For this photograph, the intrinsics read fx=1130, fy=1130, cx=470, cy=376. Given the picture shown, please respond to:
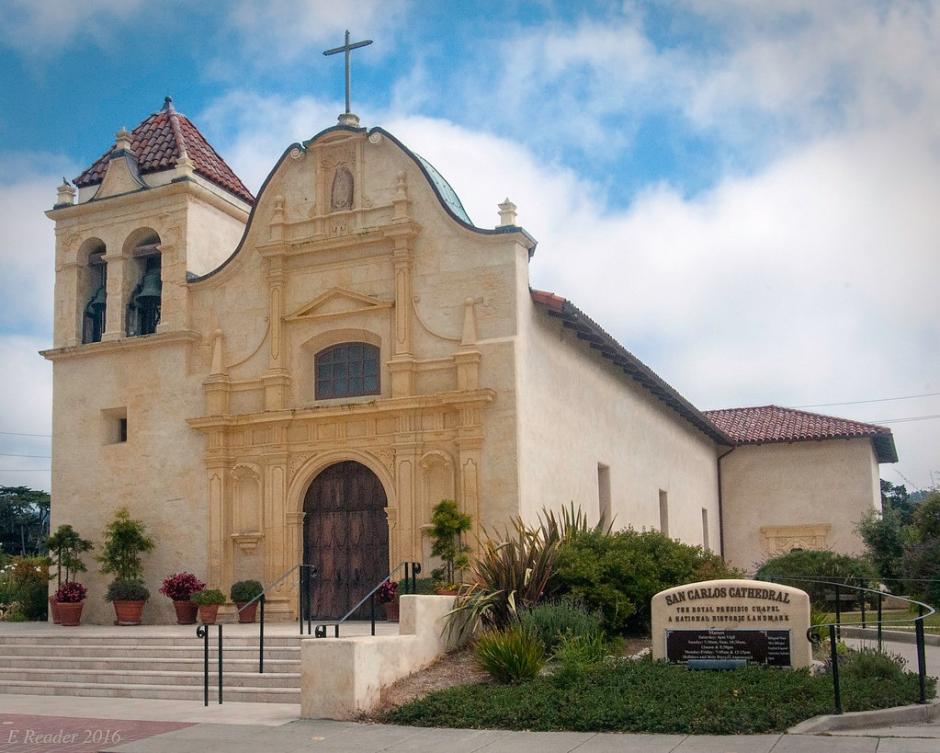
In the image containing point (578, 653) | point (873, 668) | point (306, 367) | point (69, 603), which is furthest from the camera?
point (306, 367)

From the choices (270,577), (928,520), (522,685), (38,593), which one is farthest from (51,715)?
(928,520)

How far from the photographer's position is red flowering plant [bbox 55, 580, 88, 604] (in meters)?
21.7

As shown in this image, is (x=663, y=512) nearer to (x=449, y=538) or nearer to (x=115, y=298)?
(x=449, y=538)

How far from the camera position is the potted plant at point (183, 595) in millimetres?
21047

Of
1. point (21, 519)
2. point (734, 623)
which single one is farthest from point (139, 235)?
point (21, 519)

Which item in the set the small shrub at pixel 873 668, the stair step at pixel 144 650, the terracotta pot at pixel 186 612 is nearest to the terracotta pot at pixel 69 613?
→ the terracotta pot at pixel 186 612

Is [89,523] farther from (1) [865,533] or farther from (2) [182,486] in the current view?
(1) [865,533]

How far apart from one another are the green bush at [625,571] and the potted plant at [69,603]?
10201 millimetres

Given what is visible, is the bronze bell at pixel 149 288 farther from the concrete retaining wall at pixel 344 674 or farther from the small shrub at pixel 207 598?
the concrete retaining wall at pixel 344 674

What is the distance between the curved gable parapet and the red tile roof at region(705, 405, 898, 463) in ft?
65.3

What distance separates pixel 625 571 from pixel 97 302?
541 inches

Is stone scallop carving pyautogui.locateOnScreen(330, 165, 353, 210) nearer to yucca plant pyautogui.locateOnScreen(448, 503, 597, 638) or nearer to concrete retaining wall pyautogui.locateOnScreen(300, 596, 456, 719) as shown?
yucca plant pyautogui.locateOnScreen(448, 503, 597, 638)

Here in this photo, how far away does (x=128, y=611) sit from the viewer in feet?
70.5

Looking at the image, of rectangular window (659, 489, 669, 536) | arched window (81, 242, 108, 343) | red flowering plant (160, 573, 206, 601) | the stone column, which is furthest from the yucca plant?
rectangular window (659, 489, 669, 536)
